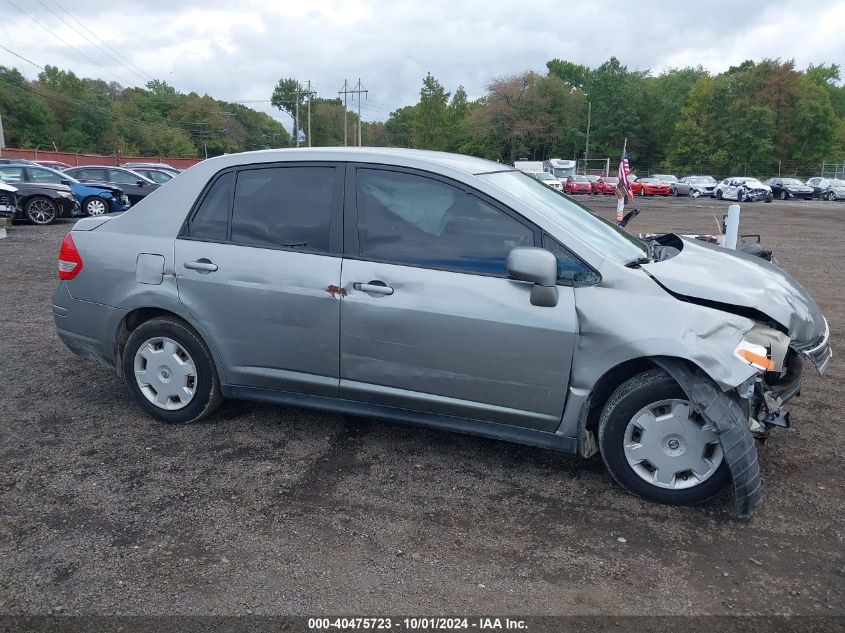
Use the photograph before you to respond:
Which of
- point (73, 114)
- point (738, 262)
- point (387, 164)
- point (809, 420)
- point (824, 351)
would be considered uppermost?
point (73, 114)

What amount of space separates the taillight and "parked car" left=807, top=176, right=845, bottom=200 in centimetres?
4527

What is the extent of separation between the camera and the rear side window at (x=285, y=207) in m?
3.97

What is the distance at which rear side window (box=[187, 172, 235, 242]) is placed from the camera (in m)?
4.20

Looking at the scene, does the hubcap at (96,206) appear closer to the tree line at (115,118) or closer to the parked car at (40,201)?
the parked car at (40,201)

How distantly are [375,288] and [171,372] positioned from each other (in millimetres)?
1580

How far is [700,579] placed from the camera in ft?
9.39

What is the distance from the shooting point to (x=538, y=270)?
3297mm

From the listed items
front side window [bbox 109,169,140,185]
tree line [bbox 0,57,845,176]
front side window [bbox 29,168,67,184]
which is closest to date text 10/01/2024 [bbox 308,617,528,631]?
front side window [bbox 29,168,67,184]

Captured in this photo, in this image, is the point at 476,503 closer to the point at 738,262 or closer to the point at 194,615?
the point at 194,615

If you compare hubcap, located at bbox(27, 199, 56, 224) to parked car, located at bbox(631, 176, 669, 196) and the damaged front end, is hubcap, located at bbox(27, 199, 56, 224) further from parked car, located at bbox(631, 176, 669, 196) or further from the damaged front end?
parked car, located at bbox(631, 176, 669, 196)

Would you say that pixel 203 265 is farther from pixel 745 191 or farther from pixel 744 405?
pixel 745 191

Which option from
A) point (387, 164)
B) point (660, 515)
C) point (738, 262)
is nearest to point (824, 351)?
point (738, 262)

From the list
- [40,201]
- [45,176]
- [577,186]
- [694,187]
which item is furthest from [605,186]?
[40,201]

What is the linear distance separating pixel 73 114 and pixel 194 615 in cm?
8430
